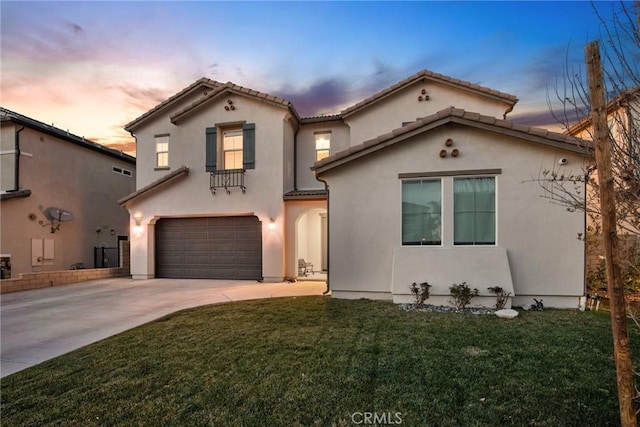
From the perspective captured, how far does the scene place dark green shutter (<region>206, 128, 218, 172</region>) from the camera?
1309 centimetres

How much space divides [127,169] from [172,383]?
1913 centimetres

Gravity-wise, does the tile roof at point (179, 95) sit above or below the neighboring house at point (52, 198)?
above

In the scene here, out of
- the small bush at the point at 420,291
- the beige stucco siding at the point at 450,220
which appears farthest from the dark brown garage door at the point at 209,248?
the small bush at the point at 420,291

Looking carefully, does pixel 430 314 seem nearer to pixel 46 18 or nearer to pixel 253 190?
pixel 253 190

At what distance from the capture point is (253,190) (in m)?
12.7

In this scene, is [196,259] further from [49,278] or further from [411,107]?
[411,107]

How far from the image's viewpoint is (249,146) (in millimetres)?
12734

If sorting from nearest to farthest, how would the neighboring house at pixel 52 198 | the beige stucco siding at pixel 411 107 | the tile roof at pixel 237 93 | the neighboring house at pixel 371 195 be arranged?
the neighboring house at pixel 371 195 → the beige stucco siding at pixel 411 107 → the tile roof at pixel 237 93 → the neighboring house at pixel 52 198

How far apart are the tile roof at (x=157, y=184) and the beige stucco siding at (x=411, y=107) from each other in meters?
7.32

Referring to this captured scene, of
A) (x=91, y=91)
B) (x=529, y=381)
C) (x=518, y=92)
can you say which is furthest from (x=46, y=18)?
(x=518, y=92)

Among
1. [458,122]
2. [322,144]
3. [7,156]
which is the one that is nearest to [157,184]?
[7,156]

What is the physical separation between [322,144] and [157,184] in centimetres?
727

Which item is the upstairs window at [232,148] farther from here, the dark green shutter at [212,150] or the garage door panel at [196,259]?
the garage door panel at [196,259]

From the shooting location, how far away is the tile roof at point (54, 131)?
13.3 meters
